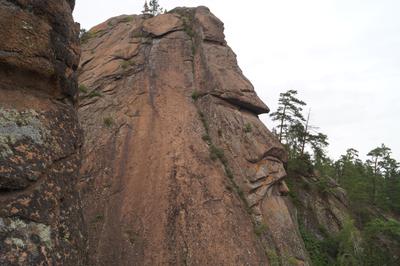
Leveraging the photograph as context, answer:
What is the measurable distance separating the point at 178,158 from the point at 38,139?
11.5m

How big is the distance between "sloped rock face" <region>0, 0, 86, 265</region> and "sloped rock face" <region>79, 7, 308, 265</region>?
26.7ft

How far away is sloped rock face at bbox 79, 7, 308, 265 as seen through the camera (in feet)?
53.0

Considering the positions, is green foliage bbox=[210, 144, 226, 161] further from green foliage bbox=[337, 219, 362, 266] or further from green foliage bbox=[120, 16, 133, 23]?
green foliage bbox=[120, 16, 133, 23]

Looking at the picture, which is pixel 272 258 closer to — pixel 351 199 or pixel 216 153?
pixel 216 153

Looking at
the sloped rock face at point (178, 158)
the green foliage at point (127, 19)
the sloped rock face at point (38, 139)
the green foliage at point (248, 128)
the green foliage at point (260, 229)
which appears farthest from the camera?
the green foliage at point (127, 19)

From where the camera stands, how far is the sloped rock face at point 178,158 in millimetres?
16141

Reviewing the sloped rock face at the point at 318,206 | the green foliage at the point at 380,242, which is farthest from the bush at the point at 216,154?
the green foliage at the point at 380,242

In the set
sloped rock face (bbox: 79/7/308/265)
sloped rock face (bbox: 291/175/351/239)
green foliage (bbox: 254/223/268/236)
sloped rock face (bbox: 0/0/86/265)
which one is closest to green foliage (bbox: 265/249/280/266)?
sloped rock face (bbox: 79/7/308/265)

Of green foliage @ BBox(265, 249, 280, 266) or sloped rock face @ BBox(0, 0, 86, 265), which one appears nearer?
sloped rock face @ BBox(0, 0, 86, 265)

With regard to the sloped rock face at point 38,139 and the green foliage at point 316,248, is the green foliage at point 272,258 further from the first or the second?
the sloped rock face at point 38,139

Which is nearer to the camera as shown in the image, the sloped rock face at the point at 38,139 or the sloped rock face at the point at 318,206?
the sloped rock face at the point at 38,139

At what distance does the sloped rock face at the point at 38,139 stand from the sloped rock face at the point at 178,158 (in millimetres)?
8131

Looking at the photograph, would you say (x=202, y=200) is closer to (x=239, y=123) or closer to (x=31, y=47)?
(x=239, y=123)

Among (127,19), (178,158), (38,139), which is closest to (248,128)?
(178,158)
